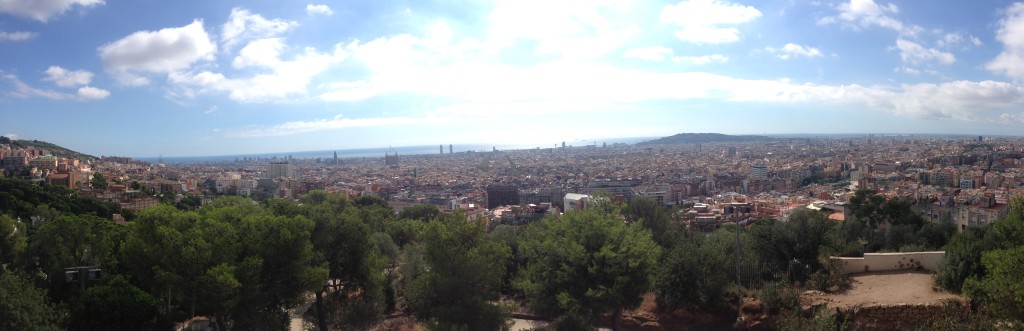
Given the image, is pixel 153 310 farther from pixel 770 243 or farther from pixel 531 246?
pixel 770 243

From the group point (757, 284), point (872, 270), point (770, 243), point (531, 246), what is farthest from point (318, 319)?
point (872, 270)

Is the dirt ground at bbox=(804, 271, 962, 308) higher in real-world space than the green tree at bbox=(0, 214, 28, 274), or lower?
lower

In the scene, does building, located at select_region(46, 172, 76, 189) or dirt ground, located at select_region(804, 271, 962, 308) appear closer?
dirt ground, located at select_region(804, 271, 962, 308)

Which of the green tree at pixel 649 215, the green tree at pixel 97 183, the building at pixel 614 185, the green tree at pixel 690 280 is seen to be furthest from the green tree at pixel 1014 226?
the building at pixel 614 185

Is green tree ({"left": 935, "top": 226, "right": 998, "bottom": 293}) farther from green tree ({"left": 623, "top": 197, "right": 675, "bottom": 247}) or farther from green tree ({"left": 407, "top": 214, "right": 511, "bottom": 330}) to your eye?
green tree ({"left": 407, "top": 214, "right": 511, "bottom": 330})

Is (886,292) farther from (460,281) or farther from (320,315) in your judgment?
(320,315)

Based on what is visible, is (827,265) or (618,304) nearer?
(618,304)

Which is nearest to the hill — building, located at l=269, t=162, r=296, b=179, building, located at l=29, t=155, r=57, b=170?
building, located at l=29, t=155, r=57, b=170
